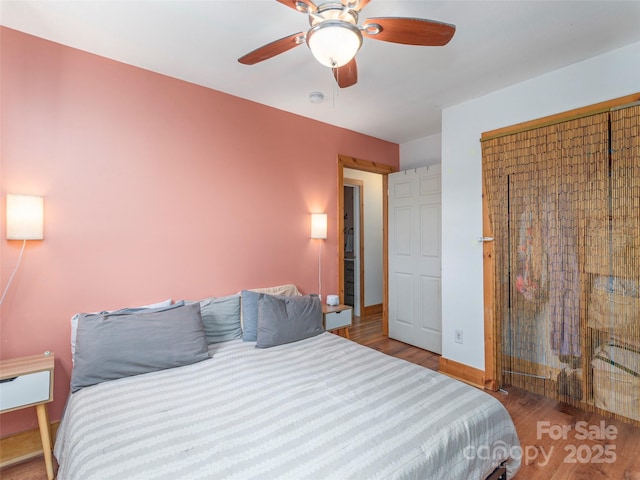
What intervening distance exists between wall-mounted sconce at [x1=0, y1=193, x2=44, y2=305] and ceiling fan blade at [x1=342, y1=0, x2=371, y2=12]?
2.07 metres

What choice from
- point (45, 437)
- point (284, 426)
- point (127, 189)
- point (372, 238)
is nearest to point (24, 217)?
point (127, 189)

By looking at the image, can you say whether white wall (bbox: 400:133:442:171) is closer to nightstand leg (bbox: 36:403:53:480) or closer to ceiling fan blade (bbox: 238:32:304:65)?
ceiling fan blade (bbox: 238:32:304:65)

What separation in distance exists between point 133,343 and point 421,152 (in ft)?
12.2

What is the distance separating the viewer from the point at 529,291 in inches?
99.3

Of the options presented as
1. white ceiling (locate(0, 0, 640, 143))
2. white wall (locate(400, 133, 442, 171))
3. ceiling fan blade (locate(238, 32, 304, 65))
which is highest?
white ceiling (locate(0, 0, 640, 143))

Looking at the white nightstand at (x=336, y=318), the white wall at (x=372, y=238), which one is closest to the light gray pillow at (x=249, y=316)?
the white nightstand at (x=336, y=318)

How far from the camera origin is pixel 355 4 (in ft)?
4.25

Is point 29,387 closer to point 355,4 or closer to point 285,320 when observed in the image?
point 285,320

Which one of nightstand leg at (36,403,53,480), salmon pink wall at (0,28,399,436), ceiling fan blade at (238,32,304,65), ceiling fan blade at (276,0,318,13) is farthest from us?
salmon pink wall at (0,28,399,436)

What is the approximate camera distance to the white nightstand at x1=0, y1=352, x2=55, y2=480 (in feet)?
5.27

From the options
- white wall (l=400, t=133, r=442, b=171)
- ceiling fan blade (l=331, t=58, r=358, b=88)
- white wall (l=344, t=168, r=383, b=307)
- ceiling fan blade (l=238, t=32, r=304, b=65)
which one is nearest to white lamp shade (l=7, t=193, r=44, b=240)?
ceiling fan blade (l=238, t=32, r=304, b=65)

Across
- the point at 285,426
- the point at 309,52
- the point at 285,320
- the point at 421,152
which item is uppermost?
the point at 309,52

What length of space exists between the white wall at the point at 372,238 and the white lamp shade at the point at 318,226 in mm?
1882

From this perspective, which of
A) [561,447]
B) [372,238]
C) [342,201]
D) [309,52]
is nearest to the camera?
[561,447]
